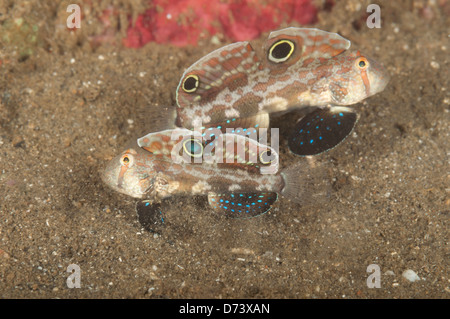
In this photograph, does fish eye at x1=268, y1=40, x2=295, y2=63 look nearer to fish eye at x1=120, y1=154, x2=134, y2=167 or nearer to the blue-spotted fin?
the blue-spotted fin

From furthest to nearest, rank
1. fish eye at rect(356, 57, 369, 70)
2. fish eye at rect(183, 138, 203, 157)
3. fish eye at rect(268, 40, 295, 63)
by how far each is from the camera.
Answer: fish eye at rect(356, 57, 369, 70), fish eye at rect(268, 40, 295, 63), fish eye at rect(183, 138, 203, 157)

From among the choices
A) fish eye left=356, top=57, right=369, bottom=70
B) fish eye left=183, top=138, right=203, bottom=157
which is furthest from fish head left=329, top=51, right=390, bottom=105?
fish eye left=183, top=138, right=203, bottom=157

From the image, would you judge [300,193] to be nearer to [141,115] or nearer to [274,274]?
[274,274]

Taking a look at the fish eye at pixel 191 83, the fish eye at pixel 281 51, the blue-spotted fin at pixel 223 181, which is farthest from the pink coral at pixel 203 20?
the blue-spotted fin at pixel 223 181

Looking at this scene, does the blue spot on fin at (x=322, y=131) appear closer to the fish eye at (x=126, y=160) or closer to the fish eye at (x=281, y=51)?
the fish eye at (x=281, y=51)

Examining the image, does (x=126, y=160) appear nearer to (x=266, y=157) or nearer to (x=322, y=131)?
(x=266, y=157)

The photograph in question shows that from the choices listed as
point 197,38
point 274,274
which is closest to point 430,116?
point 274,274

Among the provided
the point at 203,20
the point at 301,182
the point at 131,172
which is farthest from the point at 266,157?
the point at 203,20

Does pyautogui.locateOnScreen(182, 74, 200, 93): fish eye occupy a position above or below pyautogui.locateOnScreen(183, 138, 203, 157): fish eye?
above
